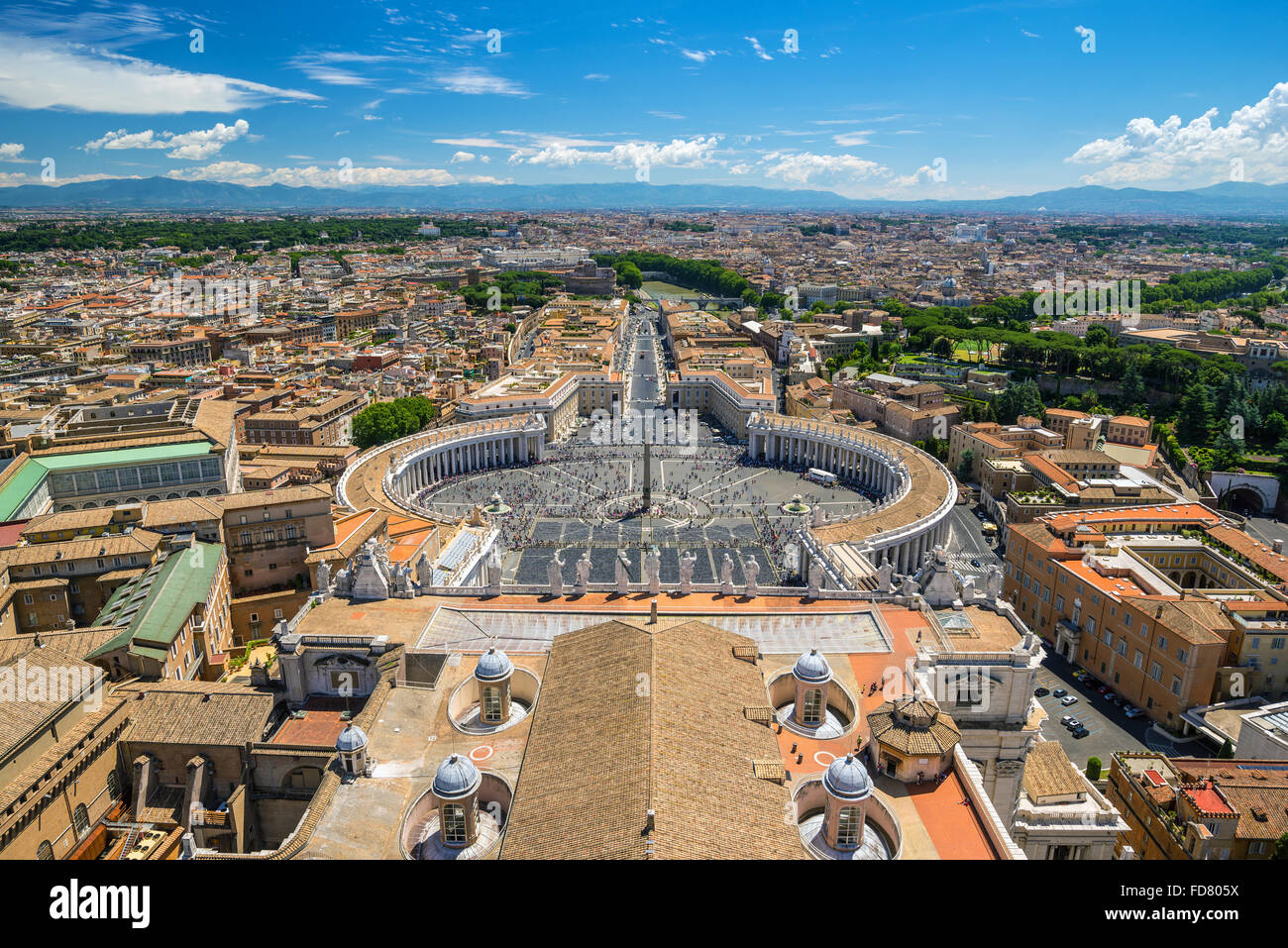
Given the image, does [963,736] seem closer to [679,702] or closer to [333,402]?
[679,702]

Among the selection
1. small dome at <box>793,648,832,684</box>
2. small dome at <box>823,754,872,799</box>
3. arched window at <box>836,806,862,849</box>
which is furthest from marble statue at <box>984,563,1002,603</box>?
small dome at <box>823,754,872,799</box>

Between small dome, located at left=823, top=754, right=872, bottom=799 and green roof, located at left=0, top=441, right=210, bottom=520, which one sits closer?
small dome, located at left=823, top=754, right=872, bottom=799

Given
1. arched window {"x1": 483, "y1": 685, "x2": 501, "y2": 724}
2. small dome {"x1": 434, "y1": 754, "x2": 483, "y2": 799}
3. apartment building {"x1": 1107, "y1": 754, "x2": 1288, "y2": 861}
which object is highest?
small dome {"x1": 434, "y1": 754, "x2": 483, "y2": 799}

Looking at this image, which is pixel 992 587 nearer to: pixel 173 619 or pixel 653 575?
pixel 653 575

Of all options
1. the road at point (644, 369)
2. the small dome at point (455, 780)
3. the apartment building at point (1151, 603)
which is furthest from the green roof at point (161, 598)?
the road at point (644, 369)

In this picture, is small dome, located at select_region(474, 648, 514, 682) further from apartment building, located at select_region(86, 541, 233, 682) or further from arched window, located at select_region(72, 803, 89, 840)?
apartment building, located at select_region(86, 541, 233, 682)

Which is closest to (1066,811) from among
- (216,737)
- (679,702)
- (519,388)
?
(679,702)
